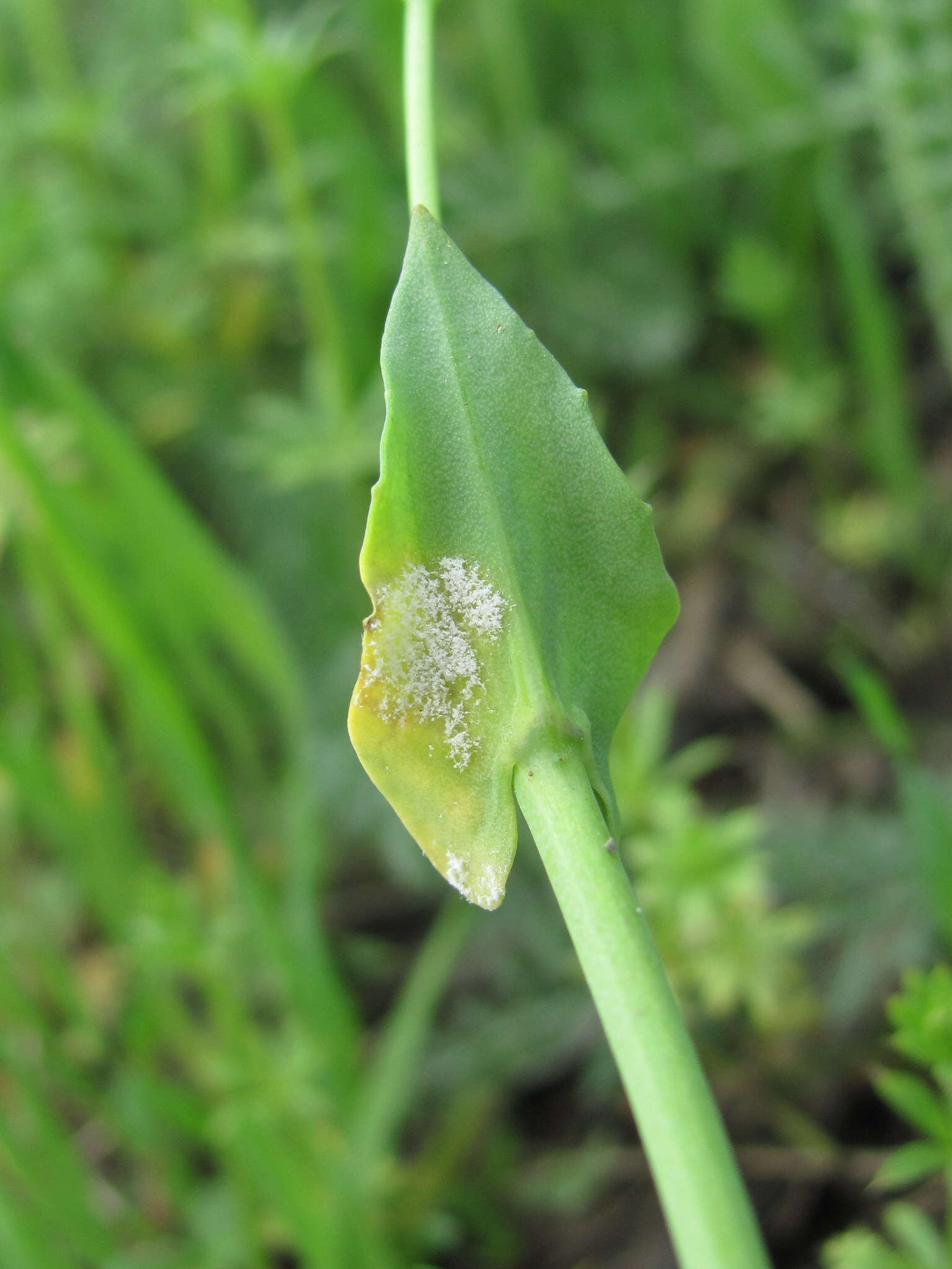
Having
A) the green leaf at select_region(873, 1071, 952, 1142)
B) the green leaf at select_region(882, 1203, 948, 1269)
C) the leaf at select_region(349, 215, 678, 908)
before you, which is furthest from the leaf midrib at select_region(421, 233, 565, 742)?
the green leaf at select_region(882, 1203, 948, 1269)

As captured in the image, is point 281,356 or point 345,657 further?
point 281,356

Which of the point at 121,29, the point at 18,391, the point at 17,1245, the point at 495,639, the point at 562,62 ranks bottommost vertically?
the point at 17,1245

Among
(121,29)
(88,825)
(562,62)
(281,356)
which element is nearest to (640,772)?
(88,825)

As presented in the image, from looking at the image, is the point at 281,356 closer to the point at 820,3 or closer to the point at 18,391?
the point at 18,391

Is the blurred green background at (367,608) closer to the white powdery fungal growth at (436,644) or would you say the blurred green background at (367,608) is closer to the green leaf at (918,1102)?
the green leaf at (918,1102)

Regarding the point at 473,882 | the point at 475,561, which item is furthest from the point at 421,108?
the point at 473,882

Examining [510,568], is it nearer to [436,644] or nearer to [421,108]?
[436,644]

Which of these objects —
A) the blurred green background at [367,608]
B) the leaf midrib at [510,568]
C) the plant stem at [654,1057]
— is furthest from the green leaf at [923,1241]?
the leaf midrib at [510,568]
